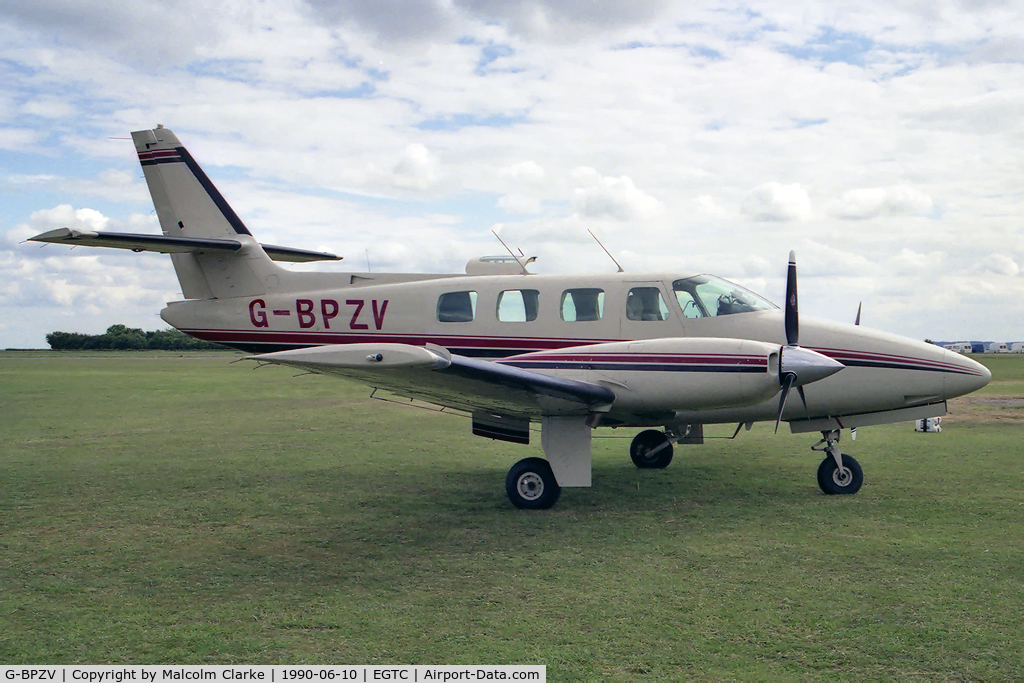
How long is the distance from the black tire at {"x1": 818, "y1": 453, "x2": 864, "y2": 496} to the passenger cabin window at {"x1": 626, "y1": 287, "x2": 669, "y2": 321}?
2652 mm

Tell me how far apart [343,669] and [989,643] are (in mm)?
3823

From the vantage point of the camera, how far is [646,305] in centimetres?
926

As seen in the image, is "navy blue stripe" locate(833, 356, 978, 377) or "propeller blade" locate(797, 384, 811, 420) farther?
"navy blue stripe" locate(833, 356, 978, 377)

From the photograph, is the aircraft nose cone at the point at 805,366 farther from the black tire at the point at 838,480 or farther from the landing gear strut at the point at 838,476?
the black tire at the point at 838,480

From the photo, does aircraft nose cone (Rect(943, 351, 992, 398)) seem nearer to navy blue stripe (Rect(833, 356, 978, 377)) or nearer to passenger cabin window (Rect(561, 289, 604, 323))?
navy blue stripe (Rect(833, 356, 978, 377))

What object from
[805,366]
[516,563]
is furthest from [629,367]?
[516,563]

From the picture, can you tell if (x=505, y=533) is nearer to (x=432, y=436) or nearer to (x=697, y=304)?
(x=697, y=304)

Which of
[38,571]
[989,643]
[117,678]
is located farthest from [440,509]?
[989,643]

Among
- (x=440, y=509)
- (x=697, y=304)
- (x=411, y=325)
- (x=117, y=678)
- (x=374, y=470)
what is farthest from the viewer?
(x=374, y=470)

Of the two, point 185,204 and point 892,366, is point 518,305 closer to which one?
point 892,366

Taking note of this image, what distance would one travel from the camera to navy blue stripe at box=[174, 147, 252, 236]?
468 inches

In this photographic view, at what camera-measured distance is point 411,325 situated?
10.1 m

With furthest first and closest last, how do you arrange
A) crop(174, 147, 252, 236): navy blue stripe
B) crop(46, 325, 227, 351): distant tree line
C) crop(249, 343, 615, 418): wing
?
crop(46, 325, 227, 351): distant tree line < crop(174, 147, 252, 236): navy blue stripe < crop(249, 343, 615, 418): wing

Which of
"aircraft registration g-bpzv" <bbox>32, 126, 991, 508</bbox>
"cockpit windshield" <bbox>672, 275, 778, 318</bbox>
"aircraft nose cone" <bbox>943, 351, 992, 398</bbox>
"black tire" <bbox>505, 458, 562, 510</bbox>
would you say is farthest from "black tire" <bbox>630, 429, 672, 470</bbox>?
"aircraft nose cone" <bbox>943, 351, 992, 398</bbox>
